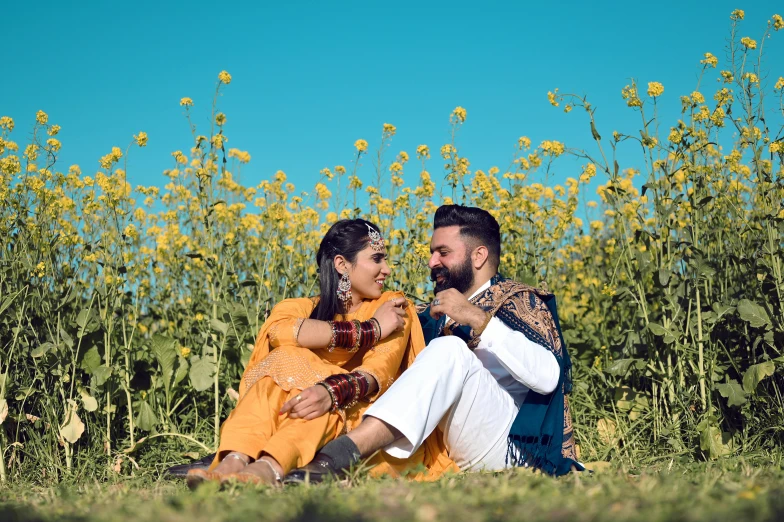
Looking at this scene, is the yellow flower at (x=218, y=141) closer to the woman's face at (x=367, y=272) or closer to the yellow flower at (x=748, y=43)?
the woman's face at (x=367, y=272)

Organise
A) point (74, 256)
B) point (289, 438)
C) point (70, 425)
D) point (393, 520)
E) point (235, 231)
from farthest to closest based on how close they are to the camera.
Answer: point (235, 231)
point (74, 256)
point (70, 425)
point (289, 438)
point (393, 520)

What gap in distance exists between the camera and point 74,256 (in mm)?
3850

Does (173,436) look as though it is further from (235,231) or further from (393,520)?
(393,520)

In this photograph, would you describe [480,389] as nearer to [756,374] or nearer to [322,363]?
[322,363]

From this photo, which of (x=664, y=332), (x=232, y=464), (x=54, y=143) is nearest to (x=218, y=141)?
(x=54, y=143)

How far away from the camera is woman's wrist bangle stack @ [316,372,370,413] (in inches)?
110

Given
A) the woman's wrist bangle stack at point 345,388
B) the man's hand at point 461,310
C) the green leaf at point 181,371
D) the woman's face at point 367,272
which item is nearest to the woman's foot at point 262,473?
the woman's wrist bangle stack at point 345,388

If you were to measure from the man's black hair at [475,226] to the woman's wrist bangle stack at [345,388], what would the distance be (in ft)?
2.89

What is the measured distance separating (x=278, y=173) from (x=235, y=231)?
44cm

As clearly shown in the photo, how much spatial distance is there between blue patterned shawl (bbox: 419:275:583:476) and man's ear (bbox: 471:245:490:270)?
0.18 m

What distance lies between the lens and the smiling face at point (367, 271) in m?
3.28

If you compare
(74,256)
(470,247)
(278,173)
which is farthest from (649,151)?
(74,256)

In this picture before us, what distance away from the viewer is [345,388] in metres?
2.82

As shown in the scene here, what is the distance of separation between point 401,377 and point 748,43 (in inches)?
98.9
